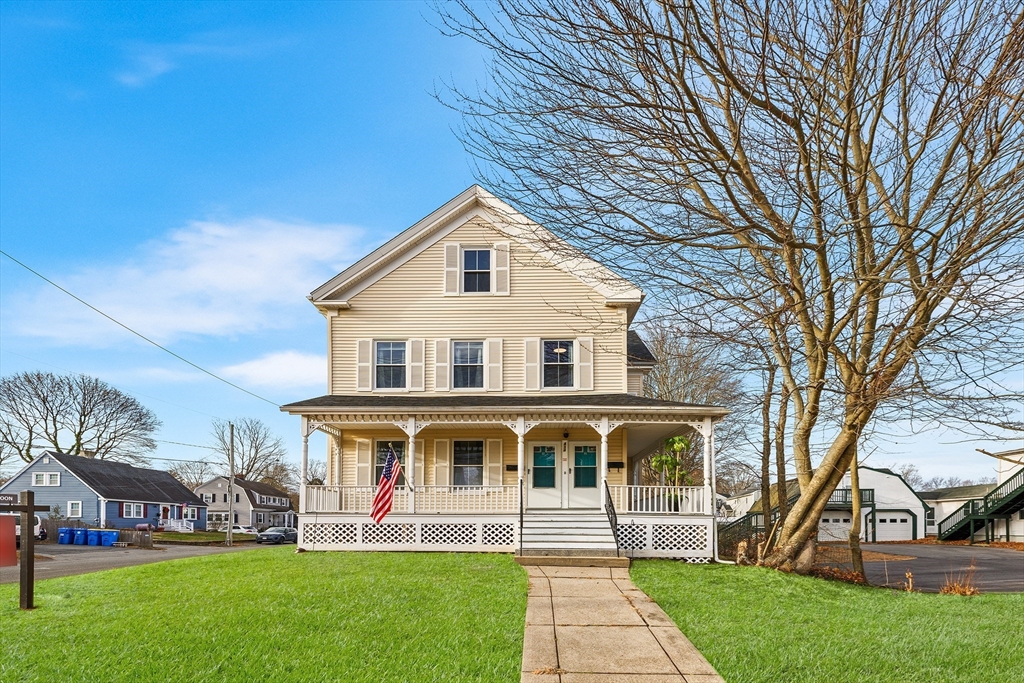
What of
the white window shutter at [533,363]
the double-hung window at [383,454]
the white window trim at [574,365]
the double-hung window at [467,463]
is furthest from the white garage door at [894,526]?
the double-hung window at [383,454]

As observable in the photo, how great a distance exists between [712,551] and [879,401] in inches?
258

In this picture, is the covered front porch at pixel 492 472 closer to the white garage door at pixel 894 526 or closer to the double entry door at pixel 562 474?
the double entry door at pixel 562 474

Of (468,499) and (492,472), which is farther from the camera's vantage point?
(492,472)

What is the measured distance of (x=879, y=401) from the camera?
1309cm

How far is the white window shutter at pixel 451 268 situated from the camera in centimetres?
2181

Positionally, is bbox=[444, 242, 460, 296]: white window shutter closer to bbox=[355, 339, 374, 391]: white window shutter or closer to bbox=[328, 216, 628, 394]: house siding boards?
bbox=[328, 216, 628, 394]: house siding boards

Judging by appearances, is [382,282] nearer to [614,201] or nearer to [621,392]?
[621,392]

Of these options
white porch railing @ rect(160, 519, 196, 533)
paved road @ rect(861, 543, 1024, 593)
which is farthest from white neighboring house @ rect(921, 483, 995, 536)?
white porch railing @ rect(160, 519, 196, 533)

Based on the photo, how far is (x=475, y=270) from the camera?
2195 cm

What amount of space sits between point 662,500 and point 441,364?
21.4 feet

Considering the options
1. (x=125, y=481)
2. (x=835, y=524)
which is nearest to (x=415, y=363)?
(x=835, y=524)

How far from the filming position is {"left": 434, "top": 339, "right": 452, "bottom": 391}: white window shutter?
2144 centimetres

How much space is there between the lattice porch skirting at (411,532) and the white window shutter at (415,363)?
12.0 feet

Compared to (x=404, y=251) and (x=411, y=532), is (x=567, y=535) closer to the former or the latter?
(x=411, y=532)
